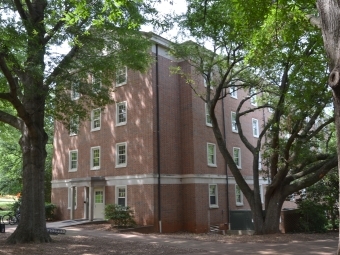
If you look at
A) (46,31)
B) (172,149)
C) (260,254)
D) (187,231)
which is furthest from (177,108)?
(260,254)

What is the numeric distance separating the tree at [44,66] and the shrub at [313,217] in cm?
1169

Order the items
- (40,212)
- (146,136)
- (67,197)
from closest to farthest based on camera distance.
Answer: (40,212)
(146,136)
(67,197)

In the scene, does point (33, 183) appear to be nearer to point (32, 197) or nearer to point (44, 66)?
point (32, 197)

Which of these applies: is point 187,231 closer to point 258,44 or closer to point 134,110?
point 134,110

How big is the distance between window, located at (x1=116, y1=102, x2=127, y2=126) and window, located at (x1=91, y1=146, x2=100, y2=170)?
275 centimetres

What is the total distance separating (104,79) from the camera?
667 inches

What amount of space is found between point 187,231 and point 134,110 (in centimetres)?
862

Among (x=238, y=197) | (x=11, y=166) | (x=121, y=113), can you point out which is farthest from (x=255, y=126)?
(x=11, y=166)

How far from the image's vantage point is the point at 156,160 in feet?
78.6

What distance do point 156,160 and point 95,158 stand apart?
20.0 ft

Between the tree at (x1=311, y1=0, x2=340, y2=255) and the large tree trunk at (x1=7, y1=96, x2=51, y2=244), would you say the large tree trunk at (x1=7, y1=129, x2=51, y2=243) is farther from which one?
the tree at (x1=311, y1=0, x2=340, y2=255)

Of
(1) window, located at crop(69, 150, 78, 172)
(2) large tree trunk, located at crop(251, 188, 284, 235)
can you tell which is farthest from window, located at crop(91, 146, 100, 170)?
(2) large tree trunk, located at crop(251, 188, 284, 235)

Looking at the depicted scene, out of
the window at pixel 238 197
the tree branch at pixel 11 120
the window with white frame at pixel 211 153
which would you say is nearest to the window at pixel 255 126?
the window at pixel 238 197

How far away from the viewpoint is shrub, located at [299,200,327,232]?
2038 centimetres
